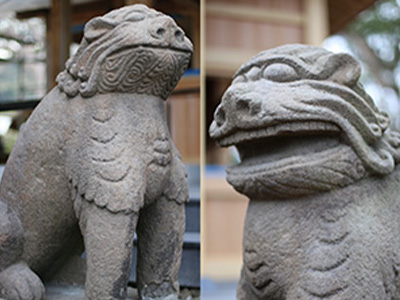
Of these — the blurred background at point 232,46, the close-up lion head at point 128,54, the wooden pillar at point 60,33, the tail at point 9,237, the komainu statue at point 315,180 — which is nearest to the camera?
the komainu statue at point 315,180

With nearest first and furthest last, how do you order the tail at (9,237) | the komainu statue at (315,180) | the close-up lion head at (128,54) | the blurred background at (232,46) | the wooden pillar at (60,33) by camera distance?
the komainu statue at (315,180), the close-up lion head at (128,54), the tail at (9,237), the wooden pillar at (60,33), the blurred background at (232,46)

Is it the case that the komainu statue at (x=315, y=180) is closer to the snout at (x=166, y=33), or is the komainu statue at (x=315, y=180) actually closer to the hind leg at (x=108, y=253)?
the snout at (x=166, y=33)

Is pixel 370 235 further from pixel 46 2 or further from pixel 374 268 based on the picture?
pixel 46 2

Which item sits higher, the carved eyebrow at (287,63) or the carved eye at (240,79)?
the carved eyebrow at (287,63)

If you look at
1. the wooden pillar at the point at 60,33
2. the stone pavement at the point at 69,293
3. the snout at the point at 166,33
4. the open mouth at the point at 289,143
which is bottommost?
the stone pavement at the point at 69,293

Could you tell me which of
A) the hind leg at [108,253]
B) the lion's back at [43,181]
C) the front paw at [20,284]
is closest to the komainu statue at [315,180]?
the hind leg at [108,253]

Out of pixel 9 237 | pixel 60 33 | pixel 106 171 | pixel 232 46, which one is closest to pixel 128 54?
pixel 106 171

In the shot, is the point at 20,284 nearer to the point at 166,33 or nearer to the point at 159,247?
the point at 159,247

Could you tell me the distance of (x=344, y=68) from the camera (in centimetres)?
142

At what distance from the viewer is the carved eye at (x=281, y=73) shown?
1.42 meters

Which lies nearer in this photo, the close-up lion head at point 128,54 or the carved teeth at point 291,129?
the carved teeth at point 291,129

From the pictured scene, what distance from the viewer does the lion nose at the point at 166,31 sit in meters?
1.47

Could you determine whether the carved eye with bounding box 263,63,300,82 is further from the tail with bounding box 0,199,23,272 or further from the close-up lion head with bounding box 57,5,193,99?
the tail with bounding box 0,199,23,272

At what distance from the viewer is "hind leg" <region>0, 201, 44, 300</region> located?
1553 millimetres
